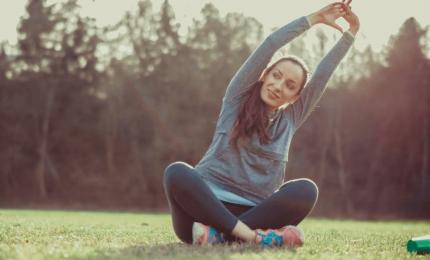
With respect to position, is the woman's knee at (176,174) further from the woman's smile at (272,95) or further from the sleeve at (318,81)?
the sleeve at (318,81)

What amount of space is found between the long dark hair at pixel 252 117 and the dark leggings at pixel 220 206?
426 mm

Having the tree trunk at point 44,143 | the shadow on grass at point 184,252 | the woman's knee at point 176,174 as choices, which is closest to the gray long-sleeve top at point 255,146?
the woman's knee at point 176,174

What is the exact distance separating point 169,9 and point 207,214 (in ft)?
98.1

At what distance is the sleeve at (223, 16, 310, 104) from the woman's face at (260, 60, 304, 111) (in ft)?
0.35

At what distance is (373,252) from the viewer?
4.46 metres

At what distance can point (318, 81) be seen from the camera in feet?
16.7

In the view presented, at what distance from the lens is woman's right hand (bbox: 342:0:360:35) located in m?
5.18

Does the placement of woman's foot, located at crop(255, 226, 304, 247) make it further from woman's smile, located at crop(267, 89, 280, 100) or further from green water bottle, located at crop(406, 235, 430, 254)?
woman's smile, located at crop(267, 89, 280, 100)

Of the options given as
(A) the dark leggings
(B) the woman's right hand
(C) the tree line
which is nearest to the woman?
(A) the dark leggings

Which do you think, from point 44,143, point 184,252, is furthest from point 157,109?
point 184,252

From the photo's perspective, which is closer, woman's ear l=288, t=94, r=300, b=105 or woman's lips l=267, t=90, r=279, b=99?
woman's lips l=267, t=90, r=279, b=99

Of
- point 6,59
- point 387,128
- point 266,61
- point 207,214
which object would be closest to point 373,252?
point 207,214

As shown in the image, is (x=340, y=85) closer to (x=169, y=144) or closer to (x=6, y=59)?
(x=169, y=144)

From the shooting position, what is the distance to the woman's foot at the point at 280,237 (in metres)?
4.41
